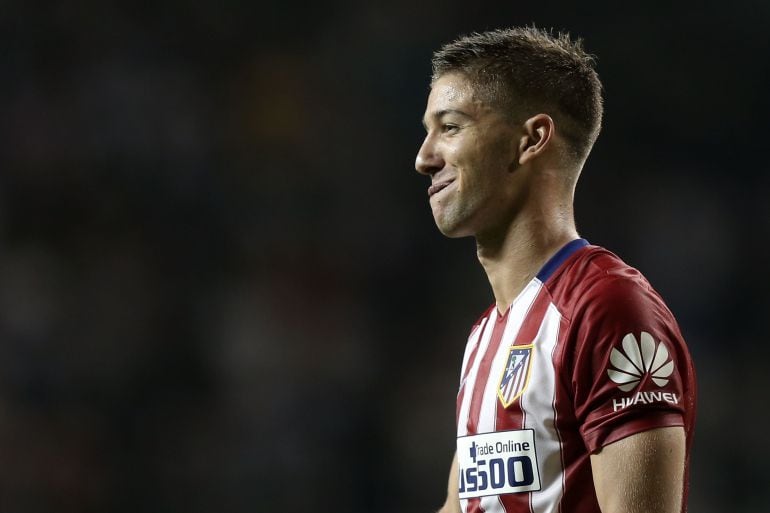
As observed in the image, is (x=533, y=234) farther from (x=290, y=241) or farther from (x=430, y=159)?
(x=290, y=241)

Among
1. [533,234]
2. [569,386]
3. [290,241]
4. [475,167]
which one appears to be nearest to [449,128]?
[475,167]

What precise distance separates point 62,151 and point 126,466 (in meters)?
2.49

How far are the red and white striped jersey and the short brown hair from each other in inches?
14.5

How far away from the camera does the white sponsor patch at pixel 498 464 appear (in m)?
2.15

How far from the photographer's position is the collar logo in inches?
76.7

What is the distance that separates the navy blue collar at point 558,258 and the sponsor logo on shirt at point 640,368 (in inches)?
17.2

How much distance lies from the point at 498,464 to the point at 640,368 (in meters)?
0.47

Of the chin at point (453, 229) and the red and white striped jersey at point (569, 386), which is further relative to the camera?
the chin at point (453, 229)

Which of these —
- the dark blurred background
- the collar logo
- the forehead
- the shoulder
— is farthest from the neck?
the dark blurred background

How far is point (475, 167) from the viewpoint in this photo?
2.49 m

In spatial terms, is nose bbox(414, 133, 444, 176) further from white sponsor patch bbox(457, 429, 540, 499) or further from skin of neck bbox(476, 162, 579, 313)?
white sponsor patch bbox(457, 429, 540, 499)

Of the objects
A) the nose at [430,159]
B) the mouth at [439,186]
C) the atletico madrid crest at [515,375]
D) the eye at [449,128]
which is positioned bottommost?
the atletico madrid crest at [515,375]

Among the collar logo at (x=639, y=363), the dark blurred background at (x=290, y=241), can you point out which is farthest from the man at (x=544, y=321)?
the dark blurred background at (x=290, y=241)

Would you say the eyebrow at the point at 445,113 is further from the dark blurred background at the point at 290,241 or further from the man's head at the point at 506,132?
the dark blurred background at the point at 290,241
